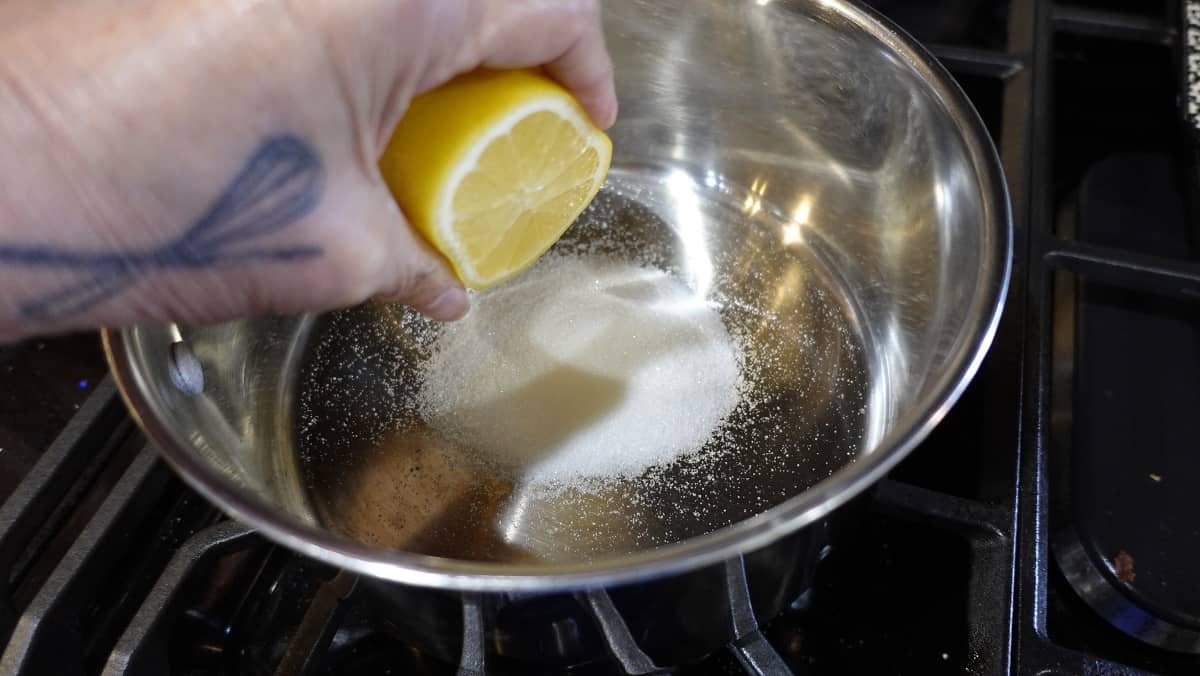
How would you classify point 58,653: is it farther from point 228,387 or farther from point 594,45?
point 594,45

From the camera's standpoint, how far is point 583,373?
0.64 meters

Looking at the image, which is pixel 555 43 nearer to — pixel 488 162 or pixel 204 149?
pixel 488 162

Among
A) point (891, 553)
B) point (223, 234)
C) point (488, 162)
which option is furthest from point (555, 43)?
point (891, 553)

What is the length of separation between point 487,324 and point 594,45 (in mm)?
244

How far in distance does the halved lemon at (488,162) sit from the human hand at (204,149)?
5 centimetres

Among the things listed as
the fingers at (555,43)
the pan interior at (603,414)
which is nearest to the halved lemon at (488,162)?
the fingers at (555,43)

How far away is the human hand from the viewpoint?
324 millimetres

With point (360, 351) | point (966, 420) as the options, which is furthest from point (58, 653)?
point (966, 420)

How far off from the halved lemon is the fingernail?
0.02 metres

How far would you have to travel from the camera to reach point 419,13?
1.24ft

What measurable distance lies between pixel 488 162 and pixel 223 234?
0.17 metres

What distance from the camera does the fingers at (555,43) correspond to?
0.44 metres

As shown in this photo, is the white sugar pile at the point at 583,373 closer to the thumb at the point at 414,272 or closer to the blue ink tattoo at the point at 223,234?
the thumb at the point at 414,272

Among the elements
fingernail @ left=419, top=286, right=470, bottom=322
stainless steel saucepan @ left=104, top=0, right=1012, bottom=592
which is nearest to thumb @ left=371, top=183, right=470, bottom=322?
fingernail @ left=419, top=286, right=470, bottom=322
